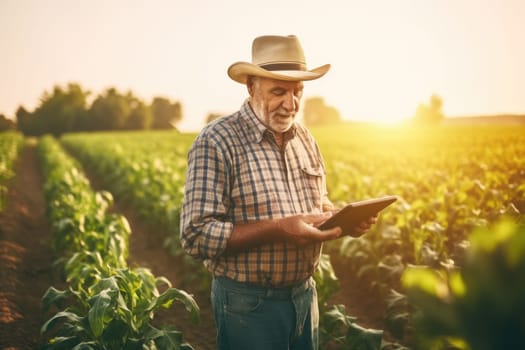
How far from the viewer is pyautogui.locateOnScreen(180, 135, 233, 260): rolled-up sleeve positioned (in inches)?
77.4

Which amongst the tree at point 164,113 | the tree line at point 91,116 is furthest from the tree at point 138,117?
the tree at point 164,113

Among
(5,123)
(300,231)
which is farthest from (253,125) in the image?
(5,123)

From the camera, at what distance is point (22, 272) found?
5930mm

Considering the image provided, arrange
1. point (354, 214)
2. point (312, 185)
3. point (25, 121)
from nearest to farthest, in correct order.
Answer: point (354, 214) → point (312, 185) → point (25, 121)

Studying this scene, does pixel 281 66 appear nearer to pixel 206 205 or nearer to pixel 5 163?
pixel 206 205

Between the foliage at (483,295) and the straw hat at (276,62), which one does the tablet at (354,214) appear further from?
the foliage at (483,295)

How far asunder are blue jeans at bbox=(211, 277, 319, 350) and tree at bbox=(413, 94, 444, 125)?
95.5 meters

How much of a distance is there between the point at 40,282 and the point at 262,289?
497 centimetres

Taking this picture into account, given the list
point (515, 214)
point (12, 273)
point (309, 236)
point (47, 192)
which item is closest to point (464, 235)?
point (515, 214)

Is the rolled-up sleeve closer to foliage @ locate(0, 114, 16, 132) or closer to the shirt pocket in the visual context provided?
the shirt pocket

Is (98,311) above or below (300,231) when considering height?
below

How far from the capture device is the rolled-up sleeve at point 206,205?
197cm

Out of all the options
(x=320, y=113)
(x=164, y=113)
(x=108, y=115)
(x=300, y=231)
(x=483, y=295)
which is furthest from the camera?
(x=320, y=113)

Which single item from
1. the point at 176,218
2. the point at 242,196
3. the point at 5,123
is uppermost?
the point at 5,123
